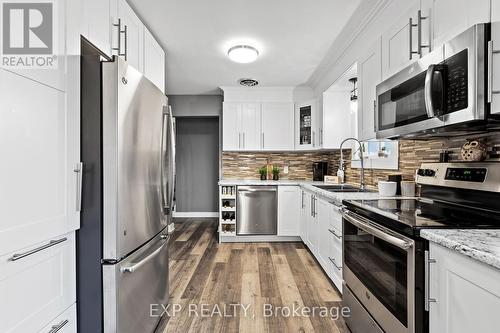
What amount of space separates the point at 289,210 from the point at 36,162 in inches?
140

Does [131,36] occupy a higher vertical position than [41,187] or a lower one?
higher

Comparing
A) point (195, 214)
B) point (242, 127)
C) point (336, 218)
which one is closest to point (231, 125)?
point (242, 127)

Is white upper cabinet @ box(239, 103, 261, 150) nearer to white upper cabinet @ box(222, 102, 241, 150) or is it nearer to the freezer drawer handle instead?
white upper cabinet @ box(222, 102, 241, 150)

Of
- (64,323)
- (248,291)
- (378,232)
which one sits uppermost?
(378,232)

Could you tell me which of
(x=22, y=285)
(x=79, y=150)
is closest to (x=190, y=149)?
(x=79, y=150)

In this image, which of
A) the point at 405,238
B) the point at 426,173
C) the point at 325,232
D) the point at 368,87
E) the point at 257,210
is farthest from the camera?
the point at 257,210

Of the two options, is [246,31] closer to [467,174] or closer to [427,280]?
[467,174]

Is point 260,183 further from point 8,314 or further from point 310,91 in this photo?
point 8,314

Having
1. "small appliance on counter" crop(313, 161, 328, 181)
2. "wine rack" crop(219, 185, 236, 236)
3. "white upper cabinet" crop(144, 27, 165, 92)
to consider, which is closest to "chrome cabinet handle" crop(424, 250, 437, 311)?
"white upper cabinet" crop(144, 27, 165, 92)

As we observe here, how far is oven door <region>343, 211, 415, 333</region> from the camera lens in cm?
121

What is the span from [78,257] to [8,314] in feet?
1.31

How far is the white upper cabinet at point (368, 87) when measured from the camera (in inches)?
86.4

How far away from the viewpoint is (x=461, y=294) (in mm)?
956

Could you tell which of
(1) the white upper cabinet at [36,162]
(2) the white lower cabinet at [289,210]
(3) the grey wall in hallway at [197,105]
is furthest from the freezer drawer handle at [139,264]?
(3) the grey wall in hallway at [197,105]
